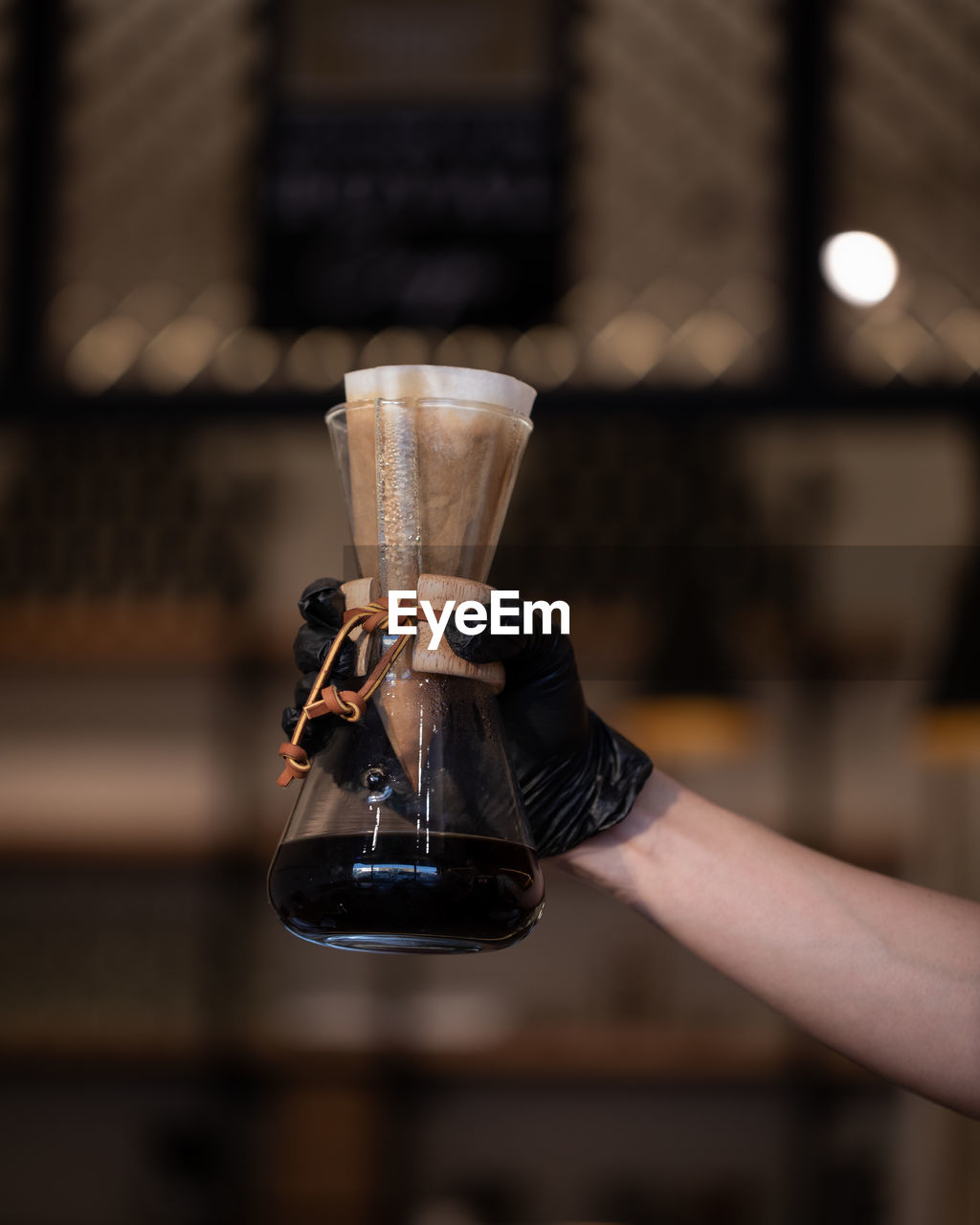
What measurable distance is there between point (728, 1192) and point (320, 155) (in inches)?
93.7

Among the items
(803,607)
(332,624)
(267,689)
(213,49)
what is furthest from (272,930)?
(332,624)

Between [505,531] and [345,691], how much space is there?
243cm

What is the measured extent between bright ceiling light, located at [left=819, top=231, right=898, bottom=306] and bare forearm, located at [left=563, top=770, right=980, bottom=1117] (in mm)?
1963

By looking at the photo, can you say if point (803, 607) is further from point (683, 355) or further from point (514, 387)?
point (514, 387)

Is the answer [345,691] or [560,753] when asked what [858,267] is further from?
[345,691]

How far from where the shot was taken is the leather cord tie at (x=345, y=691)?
691 millimetres

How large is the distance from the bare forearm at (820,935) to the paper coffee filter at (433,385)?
1.04 ft

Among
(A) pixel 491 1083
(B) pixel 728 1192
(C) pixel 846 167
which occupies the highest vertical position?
(C) pixel 846 167

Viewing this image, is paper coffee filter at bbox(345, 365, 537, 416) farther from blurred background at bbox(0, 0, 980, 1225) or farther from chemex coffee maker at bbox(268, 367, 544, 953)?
blurred background at bbox(0, 0, 980, 1225)

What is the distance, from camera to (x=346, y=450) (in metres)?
0.76

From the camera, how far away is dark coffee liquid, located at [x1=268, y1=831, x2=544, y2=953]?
2.20 ft

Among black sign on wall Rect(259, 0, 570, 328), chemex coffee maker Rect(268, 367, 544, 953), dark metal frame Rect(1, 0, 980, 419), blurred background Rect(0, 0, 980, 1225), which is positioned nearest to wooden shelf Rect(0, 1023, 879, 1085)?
blurred background Rect(0, 0, 980, 1225)

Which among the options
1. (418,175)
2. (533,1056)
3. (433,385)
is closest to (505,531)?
(418,175)

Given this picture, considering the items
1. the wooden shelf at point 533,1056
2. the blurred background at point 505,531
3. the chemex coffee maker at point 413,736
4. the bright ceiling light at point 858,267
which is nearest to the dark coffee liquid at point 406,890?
the chemex coffee maker at point 413,736
